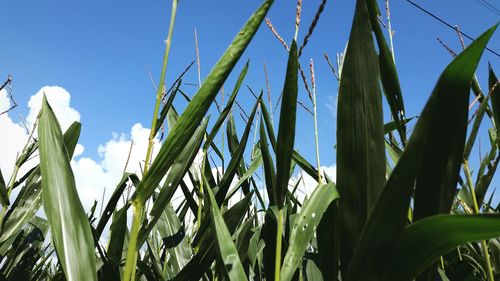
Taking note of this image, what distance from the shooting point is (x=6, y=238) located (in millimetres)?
1005

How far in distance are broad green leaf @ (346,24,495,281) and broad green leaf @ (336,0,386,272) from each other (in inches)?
2.4

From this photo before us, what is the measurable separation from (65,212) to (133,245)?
0.30ft

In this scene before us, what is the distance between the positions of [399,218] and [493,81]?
2.06ft

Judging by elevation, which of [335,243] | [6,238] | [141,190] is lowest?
[335,243]

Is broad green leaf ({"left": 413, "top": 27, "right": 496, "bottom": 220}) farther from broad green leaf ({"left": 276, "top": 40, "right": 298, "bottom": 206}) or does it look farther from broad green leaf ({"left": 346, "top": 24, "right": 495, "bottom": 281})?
broad green leaf ({"left": 276, "top": 40, "right": 298, "bottom": 206})

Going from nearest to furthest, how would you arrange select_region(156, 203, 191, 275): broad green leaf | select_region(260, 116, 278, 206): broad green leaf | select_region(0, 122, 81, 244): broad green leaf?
select_region(260, 116, 278, 206): broad green leaf → select_region(156, 203, 191, 275): broad green leaf → select_region(0, 122, 81, 244): broad green leaf

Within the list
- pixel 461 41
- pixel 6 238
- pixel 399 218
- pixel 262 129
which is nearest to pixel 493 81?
pixel 461 41

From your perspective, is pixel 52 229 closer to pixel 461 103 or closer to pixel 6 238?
pixel 461 103

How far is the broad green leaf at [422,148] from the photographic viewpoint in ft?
0.99

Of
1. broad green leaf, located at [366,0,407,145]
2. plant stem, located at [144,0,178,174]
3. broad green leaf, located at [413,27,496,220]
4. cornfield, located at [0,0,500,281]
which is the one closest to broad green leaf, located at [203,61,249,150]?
cornfield, located at [0,0,500,281]

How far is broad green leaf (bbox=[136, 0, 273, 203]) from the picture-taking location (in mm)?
455

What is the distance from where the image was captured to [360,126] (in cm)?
39

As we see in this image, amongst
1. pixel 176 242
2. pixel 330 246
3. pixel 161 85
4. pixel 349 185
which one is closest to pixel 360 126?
pixel 349 185

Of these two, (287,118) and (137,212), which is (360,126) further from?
(137,212)
